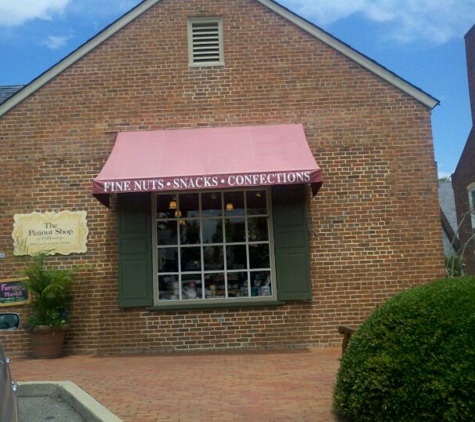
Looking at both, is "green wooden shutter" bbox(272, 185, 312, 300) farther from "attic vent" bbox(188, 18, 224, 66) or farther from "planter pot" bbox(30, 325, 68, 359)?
"planter pot" bbox(30, 325, 68, 359)

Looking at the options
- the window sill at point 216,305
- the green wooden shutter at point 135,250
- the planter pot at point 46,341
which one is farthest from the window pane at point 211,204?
the planter pot at point 46,341

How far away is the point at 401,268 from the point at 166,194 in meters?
4.23

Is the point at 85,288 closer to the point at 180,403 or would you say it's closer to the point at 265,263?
the point at 265,263

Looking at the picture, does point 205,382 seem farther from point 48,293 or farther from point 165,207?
point 165,207

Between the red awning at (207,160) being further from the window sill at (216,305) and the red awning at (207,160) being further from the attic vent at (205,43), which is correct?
A: the window sill at (216,305)

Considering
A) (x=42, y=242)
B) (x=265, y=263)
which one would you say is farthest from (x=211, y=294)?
(x=42, y=242)

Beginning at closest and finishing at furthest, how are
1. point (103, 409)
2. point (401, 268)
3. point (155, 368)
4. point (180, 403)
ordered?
1. point (103, 409)
2. point (180, 403)
3. point (155, 368)
4. point (401, 268)

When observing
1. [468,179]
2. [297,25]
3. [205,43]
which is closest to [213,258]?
[205,43]

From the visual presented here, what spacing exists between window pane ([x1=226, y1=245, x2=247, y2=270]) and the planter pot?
297 cm

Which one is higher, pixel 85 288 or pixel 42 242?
pixel 42 242

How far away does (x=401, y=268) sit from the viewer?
1010 centimetres

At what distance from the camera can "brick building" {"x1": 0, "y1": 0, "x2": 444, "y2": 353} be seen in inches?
392

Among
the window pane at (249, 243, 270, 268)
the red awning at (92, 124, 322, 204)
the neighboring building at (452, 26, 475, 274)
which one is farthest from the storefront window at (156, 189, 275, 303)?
the neighboring building at (452, 26, 475, 274)

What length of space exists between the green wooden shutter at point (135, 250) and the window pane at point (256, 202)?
1.72 meters
